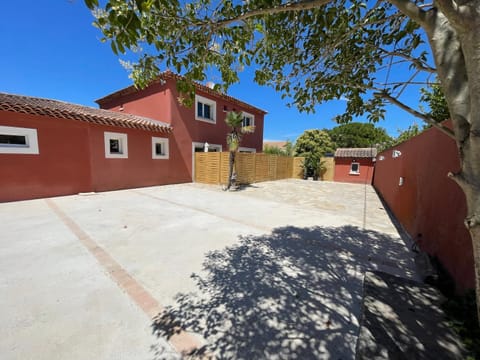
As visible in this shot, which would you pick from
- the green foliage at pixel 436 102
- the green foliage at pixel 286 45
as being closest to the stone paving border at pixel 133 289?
the green foliage at pixel 286 45

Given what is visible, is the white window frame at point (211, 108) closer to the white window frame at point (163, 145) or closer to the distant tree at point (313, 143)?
the white window frame at point (163, 145)

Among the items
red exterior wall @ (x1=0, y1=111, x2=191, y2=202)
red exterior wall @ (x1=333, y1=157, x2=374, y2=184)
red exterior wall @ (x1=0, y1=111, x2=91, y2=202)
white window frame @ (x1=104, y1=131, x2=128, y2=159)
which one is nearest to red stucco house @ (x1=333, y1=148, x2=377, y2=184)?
red exterior wall @ (x1=333, y1=157, x2=374, y2=184)

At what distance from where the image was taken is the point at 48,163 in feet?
26.0

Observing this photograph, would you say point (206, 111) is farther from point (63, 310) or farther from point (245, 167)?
point (63, 310)

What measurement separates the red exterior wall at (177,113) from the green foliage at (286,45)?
9.38m

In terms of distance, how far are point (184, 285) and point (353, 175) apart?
70.2 feet

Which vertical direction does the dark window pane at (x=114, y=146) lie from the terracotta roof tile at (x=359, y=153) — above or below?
below

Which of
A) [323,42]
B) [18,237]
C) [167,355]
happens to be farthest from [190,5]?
[18,237]

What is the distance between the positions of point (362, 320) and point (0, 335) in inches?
143

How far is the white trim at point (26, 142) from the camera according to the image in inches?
275

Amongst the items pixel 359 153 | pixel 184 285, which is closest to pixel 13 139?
pixel 184 285

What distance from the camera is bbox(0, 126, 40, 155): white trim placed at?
22.9 feet

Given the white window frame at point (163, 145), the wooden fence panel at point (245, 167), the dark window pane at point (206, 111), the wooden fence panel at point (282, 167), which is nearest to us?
the white window frame at point (163, 145)

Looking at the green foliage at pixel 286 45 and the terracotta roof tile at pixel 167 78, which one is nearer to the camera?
the green foliage at pixel 286 45
